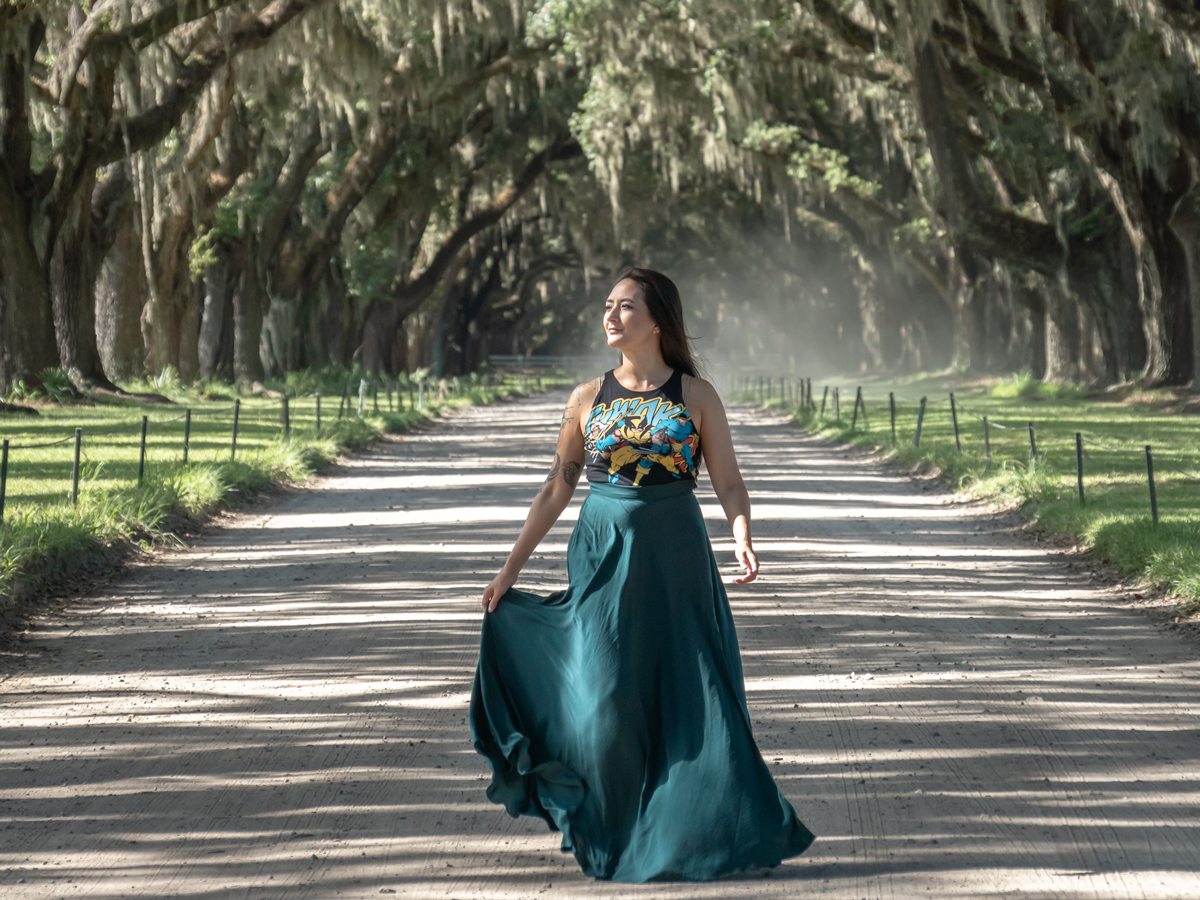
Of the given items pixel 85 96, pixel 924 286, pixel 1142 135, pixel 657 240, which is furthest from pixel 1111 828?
pixel 924 286

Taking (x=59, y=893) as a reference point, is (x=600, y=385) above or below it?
above

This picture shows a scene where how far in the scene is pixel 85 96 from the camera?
21.1 m

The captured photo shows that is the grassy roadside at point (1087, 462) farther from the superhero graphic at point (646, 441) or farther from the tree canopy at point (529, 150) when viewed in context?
the superhero graphic at point (646, 441)

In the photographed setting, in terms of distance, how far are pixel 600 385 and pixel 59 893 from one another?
7.37 feet

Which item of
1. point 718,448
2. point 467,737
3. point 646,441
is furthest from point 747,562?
point 467,737

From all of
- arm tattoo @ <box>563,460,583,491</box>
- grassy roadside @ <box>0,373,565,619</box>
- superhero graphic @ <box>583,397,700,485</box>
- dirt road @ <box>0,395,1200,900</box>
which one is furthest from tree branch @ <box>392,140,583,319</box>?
superhero graphic @ <box>583,397,700,485</box>

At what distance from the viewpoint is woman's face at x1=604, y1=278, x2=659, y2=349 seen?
474 cm

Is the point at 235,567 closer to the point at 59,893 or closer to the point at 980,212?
the point at 59,893

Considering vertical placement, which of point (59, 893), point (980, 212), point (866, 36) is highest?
point (866, 36)

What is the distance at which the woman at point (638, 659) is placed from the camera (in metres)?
4.43

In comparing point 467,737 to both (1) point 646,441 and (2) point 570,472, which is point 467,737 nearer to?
(2) point 570,472

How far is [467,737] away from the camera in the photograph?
20.0 ft

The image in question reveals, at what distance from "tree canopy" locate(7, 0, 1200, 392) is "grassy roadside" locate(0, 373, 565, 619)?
2653 millimetres

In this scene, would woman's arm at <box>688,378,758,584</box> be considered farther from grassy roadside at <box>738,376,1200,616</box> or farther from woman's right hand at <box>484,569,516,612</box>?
grassy roadside at <box>738,376,1200,616</box>
